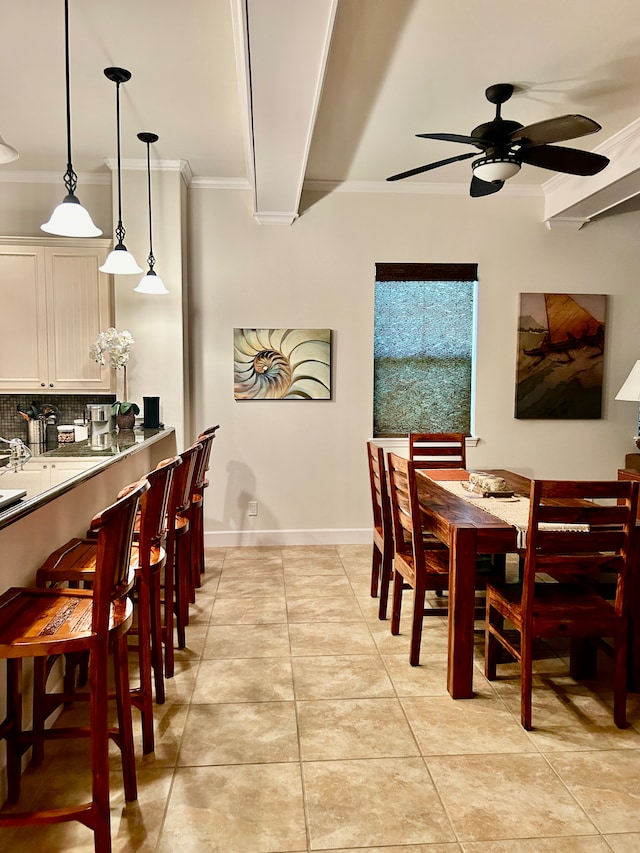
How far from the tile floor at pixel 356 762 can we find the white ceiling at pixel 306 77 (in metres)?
2.63

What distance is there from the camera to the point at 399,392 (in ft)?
16.6

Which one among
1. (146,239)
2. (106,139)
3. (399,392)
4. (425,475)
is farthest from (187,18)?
(399,392)

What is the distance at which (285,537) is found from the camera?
5023mm

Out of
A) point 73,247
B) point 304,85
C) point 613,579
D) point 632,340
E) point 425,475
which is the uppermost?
point 304,85

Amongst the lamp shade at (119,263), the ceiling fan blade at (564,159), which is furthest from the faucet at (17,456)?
the ceiling fan blade at (564,159)

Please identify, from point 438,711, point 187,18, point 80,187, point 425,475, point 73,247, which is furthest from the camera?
point 80,187

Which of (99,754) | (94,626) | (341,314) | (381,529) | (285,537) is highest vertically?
(341,314)

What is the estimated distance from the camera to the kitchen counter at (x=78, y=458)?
5.30ft

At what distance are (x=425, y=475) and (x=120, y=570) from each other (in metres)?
2.49

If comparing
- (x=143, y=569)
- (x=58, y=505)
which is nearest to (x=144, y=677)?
(x=143, y=569)

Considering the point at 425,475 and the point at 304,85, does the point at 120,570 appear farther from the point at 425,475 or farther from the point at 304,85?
the point at 425,475

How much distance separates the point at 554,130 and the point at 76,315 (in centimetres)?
337

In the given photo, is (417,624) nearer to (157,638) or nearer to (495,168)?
(157,638)

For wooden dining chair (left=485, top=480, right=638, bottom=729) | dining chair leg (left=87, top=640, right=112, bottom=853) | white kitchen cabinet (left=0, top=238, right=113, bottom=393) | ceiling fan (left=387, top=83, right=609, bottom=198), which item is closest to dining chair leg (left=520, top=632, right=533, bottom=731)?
wooden dining chair (left=485, top=480, right=638, bottom=729)
